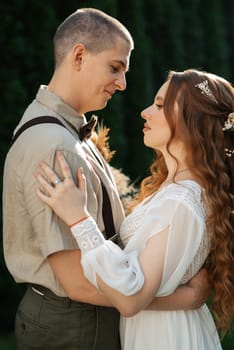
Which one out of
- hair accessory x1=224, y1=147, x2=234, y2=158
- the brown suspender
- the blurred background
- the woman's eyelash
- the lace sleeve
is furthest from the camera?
the blurred background

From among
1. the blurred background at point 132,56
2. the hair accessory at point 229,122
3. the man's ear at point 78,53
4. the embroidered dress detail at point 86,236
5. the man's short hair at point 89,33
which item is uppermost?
the man's short hair at point 89,33

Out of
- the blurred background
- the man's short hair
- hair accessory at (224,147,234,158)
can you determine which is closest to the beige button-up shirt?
the man's short hair

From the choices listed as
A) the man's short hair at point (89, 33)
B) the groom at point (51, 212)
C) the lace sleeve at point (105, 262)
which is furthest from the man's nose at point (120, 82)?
the lace sleeve at point (105, 262)

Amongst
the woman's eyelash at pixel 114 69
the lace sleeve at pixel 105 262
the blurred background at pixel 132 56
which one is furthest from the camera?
the blurred background at pixel 132 56

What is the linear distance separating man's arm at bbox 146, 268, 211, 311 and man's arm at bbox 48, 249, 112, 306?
0.78 ft

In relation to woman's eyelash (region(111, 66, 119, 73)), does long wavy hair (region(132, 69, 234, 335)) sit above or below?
below

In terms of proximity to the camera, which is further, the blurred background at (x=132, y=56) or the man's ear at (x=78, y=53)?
the blurred background at (x=132, y=56)

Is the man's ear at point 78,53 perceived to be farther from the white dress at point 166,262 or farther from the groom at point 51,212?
the white dress at point 166,262

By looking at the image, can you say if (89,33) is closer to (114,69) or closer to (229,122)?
(114,69)

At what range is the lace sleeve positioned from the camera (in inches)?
99.1

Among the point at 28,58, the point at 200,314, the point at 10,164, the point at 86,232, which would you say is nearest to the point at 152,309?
the point at 200,314

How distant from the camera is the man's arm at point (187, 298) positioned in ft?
9.09

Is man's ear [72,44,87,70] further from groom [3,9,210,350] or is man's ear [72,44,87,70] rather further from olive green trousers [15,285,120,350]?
olive green trousers [15,285,120,350]

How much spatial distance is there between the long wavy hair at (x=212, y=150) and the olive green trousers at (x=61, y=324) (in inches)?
19.6
